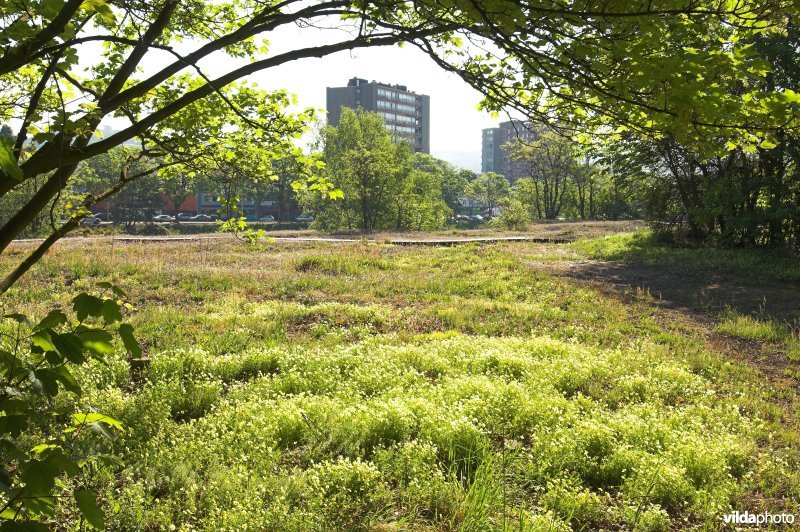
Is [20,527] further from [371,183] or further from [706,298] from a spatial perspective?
[371,183]

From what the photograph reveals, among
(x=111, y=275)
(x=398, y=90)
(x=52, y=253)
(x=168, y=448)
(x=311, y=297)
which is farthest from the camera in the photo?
(x=398, y=90)

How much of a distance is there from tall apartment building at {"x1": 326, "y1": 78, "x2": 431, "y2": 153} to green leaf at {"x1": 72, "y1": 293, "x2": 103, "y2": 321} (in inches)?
5662

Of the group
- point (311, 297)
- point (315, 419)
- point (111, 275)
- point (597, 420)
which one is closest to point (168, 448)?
point (315, 419)

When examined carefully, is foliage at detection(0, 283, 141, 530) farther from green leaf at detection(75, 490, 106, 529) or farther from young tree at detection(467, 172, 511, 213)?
young tree at detection(467, 172, 511, 213)

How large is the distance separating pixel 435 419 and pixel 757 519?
3.03 meters

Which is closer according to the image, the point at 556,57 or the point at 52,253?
the point at 556,57

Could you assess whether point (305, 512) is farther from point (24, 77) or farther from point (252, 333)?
point (252, 333)

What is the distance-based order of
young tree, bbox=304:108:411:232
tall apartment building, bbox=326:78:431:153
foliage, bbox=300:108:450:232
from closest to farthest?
1. young tree, bbox=304:108:411:232
2. foliage, bbox=300:108:450:232
3. tall apartment building, bbox=326:78:431:153

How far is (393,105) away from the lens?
548 feet

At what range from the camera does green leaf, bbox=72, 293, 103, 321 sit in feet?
6.68

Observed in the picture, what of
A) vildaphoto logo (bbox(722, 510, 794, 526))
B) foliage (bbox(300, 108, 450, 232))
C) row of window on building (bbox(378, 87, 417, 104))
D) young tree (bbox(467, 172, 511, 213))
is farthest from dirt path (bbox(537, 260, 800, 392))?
row of window on building (bbox(378, 87, 417, 104))

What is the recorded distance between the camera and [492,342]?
1000 centimetres

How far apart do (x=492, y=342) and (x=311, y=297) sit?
6491mm

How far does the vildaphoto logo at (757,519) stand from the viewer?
Answer: 4609mm
